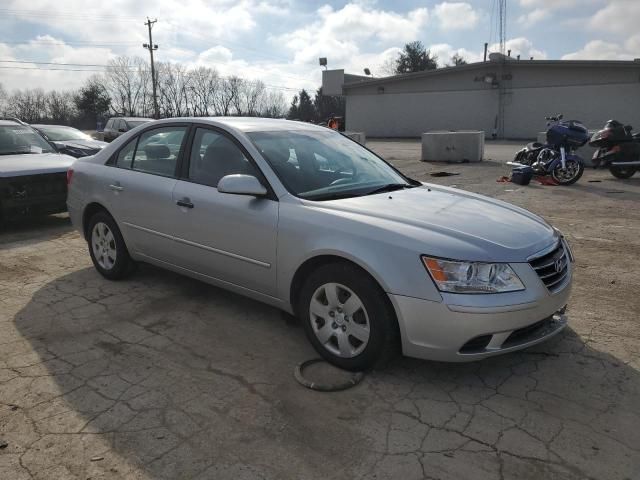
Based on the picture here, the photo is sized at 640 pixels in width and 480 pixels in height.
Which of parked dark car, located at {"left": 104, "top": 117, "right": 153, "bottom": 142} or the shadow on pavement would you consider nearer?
the shadow on pavement

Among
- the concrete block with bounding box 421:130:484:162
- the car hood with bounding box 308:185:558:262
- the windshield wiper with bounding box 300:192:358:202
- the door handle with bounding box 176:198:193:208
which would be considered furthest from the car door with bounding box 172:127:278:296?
the concrete block with bounding box 421:130:484:162

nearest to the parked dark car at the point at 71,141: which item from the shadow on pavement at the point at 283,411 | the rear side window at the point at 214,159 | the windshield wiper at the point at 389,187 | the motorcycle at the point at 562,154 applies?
the rear side window at the point at 214,159

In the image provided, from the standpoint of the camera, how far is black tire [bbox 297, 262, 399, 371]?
3115 millimetres

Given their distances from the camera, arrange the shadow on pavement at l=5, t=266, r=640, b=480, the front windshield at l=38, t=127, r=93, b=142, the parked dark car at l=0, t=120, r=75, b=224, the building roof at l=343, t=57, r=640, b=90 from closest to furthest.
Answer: the shadow on pavement at l=5, t=266, r=640, b=480
the parked dark car at l=0, t=120, r=75, b=224
the front windshield at l=38, t=127, r=93, b=142
the building roof at l=343, t=57, r=640, b=90

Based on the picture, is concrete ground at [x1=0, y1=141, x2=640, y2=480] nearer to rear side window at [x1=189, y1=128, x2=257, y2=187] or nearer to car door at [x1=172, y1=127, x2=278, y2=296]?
car door at [x1=172, y1=127, x2=278, y2=296]

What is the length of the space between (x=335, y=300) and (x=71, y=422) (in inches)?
64.7

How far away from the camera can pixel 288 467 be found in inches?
99.1

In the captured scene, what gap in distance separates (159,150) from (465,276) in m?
3.00

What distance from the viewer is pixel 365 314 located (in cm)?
320

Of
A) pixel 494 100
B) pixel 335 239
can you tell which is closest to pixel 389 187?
pixel 335 239

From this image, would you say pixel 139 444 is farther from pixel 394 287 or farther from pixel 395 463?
pixel 394 287

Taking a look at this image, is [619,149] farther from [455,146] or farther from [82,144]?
[82,144]

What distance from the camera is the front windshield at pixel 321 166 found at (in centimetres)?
382

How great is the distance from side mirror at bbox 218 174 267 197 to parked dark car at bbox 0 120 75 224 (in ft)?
16.8
